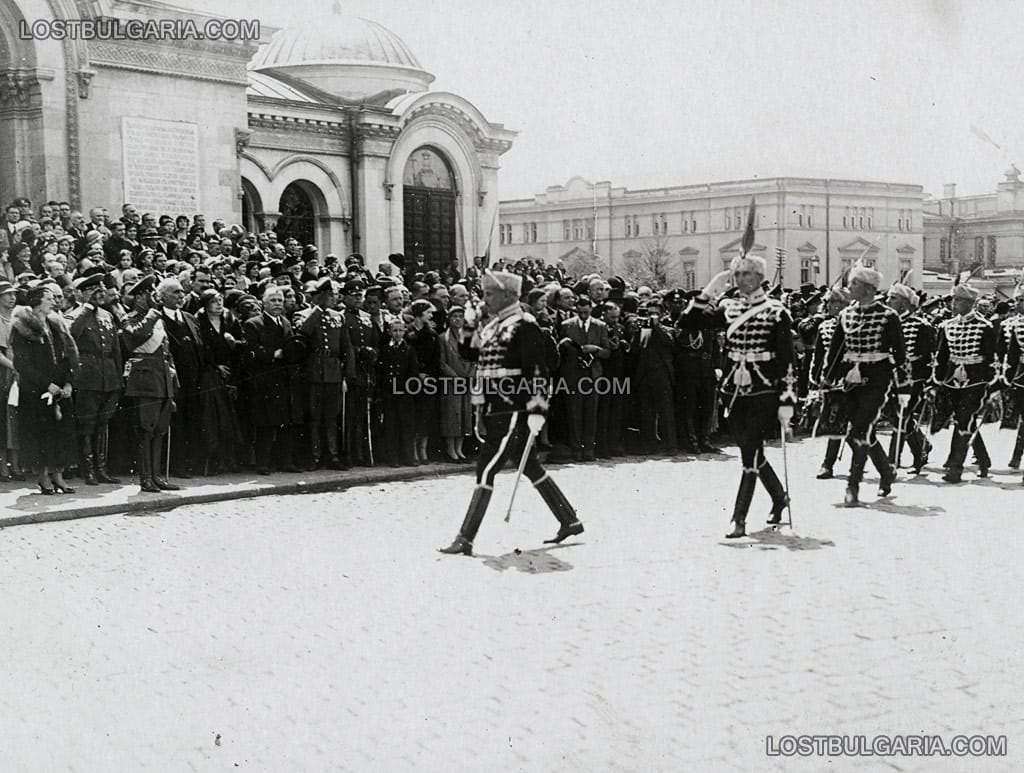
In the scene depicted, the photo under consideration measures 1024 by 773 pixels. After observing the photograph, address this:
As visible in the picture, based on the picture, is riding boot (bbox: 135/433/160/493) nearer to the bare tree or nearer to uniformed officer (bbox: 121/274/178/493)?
uniformed officer (bbox: 121/274/178/493)

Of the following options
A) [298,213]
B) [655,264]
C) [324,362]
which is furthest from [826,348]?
[655,264]

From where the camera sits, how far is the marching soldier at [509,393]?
9.13m

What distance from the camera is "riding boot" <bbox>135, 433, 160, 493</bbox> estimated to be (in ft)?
38.7

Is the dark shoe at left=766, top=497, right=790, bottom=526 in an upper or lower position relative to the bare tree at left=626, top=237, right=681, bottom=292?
lower

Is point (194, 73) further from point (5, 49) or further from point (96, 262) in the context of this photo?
point (96, 262)

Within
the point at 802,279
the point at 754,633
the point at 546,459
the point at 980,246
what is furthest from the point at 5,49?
the point at 802,279

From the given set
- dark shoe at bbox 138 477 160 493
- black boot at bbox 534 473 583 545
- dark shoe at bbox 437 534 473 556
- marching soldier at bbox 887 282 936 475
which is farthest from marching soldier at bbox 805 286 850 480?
dark shoe at bbox 138 477 160 493

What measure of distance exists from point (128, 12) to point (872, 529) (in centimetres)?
1886

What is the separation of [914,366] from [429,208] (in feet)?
79.5

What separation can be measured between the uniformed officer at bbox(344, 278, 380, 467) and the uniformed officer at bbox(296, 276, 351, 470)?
140mm

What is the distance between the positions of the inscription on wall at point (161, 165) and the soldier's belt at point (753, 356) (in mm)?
17129

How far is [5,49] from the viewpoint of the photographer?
22.5m

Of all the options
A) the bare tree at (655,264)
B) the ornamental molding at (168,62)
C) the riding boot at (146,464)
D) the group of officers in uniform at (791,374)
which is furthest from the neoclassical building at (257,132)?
the bare tree at (655,264)

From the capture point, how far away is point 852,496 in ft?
37.0
